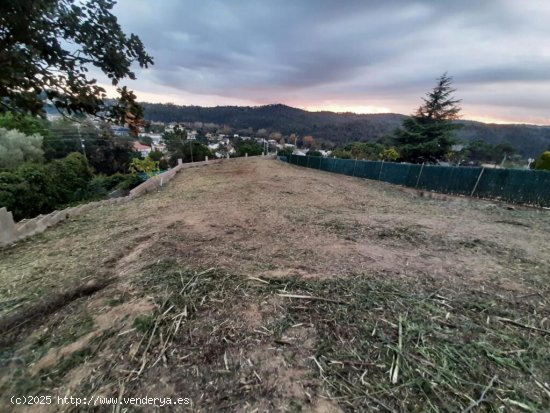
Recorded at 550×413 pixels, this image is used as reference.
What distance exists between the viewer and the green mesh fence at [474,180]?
8.15 metres

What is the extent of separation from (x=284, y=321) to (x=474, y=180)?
11.2 m

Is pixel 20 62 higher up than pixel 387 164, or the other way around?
pixel 20 62

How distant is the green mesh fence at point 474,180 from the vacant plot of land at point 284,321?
5487 millimetres

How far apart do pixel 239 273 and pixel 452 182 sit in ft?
37.2

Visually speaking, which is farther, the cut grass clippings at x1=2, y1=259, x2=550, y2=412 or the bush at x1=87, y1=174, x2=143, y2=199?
the bush at x1=87, y1=174, x2=143, y2=199

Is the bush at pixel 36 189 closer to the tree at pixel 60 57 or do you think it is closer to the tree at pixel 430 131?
the tree at pixel 60 57

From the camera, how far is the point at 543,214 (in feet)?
23.1

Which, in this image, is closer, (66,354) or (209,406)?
(209,406)

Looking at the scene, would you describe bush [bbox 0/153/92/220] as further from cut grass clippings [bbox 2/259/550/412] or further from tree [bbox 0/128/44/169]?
cut grass clippings [bbox 2/259/550/412]

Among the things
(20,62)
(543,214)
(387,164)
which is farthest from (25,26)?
(387,164)

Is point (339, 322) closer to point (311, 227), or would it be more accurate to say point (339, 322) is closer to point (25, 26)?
point (311, 227)

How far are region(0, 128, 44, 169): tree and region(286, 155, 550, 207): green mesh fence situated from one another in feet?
95.6

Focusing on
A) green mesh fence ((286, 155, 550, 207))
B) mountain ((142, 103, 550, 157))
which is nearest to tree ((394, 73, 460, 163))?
green mesh fence ((286, 155, 550, 207))

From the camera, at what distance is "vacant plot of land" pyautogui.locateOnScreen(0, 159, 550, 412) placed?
A: 1.61 metres
